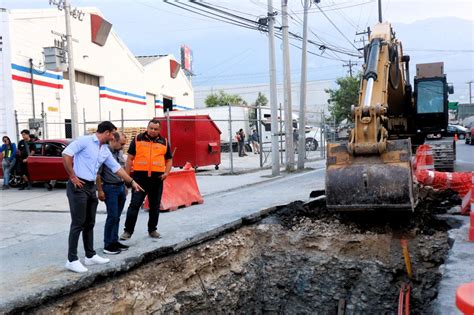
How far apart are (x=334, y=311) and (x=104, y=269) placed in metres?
3.92

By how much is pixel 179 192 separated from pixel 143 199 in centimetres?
342

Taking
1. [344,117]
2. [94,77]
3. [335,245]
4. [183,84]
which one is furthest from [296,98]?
[335,245]

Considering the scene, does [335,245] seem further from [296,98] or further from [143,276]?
[296,98]

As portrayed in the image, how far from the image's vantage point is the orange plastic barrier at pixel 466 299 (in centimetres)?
166

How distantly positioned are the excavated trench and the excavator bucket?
96 centimetres

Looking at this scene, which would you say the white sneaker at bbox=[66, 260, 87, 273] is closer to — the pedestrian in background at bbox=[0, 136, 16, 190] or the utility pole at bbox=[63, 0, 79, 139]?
the pedestrian in background at bbox=[0, 136, 16, 190]

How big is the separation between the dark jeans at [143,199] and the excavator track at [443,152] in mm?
9201

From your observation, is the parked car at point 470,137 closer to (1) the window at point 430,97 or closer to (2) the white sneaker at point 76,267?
(1) the window at point 430,97

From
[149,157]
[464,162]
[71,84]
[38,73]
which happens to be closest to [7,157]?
[71,84]

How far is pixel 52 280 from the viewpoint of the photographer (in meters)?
4.95

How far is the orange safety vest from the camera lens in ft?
21.6

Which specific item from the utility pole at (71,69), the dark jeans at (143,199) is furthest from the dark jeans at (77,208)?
the utility pole at (71,69)

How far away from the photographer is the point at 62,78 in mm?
23000

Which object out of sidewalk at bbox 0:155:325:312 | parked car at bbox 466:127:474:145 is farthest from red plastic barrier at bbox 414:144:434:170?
parked car at bbox 466:127:474:145
